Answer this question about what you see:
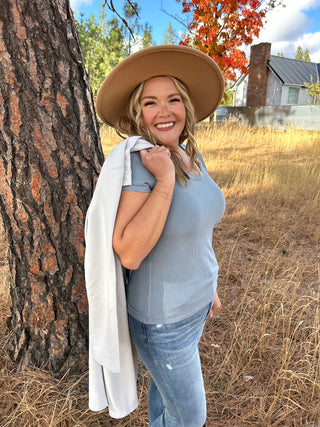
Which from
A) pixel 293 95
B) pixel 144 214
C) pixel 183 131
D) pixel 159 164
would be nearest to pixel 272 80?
pixel 293 95

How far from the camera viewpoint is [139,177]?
3.52 ft

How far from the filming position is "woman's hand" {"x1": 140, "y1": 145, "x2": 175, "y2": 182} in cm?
106

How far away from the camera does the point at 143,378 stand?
198 centimetres

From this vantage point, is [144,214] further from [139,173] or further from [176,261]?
[176,261]

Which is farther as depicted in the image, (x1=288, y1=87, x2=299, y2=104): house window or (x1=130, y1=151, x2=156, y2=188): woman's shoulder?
(x1=288, y1=87, x2=299, y2=104): house window

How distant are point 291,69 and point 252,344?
1020 inches

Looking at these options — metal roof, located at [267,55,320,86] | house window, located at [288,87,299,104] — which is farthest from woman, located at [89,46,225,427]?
A: house window, located at [288,87,299,104]

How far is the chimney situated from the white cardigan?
63.7 feet

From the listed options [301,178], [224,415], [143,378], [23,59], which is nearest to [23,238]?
[23,59]

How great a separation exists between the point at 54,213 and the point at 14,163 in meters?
0.30

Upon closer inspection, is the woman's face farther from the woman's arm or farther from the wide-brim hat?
the woman's arm

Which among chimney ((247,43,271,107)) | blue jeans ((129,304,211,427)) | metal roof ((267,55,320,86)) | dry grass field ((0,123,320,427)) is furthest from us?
metal roof ((267,55,320,86))

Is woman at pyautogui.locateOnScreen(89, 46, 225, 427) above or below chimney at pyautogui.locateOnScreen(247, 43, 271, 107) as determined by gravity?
below

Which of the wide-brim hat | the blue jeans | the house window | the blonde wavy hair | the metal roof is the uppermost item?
the metal roof
